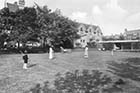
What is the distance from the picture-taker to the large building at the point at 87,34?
50.7 m

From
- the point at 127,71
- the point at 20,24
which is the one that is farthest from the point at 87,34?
the point at 127,71

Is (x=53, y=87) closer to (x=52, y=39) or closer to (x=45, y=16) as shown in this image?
(x=52, y=39)

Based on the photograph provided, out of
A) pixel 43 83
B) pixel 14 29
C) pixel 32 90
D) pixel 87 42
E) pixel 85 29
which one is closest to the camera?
pixel 32 90

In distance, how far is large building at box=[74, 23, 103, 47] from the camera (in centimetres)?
5069

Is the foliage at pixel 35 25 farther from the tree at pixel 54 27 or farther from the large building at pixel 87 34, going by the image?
the large building at pixel 87 34

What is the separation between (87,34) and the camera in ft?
178

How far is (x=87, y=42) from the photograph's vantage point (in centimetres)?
5125

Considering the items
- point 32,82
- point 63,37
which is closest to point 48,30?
point 63,37

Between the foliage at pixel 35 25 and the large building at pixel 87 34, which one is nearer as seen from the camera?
the foliage at pixel 35 25

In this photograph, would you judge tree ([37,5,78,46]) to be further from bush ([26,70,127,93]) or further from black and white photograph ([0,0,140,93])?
bush ([26,70,127,93])

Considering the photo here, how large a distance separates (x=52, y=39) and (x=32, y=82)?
71.0ft

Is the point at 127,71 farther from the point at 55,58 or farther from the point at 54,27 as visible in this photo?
the point at 54,27

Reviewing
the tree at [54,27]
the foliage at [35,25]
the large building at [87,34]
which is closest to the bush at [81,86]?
the foliage at [35,25]

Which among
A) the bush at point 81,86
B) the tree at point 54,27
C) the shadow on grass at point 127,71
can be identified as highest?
the tree at point 54,27
